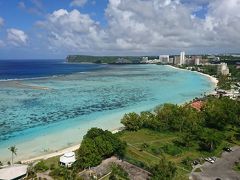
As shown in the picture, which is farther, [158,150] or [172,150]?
[158,150]

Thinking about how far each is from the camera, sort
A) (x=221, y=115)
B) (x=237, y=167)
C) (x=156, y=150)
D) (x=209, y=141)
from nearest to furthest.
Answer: (x=237, y=167) < (x=156, y=150) < (x=209, y=141) < (x=221, y=115)

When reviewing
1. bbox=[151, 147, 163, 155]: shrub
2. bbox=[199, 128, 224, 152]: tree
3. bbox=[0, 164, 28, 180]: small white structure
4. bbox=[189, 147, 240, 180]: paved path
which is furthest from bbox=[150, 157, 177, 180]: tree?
bbox=[0, 164, 28, 180]: small white structure

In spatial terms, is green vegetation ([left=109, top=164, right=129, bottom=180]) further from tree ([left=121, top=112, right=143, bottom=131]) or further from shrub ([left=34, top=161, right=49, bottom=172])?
tree ([left=121, top=112, right=143, bottom=131])

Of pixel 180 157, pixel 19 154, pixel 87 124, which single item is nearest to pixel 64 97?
pixel 87 124

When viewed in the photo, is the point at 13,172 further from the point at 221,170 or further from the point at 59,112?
the point at 59,112

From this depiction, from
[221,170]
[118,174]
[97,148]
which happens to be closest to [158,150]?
[221,170]

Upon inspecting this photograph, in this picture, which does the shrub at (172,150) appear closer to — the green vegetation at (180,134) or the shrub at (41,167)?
the green vegetation at (180,134)
